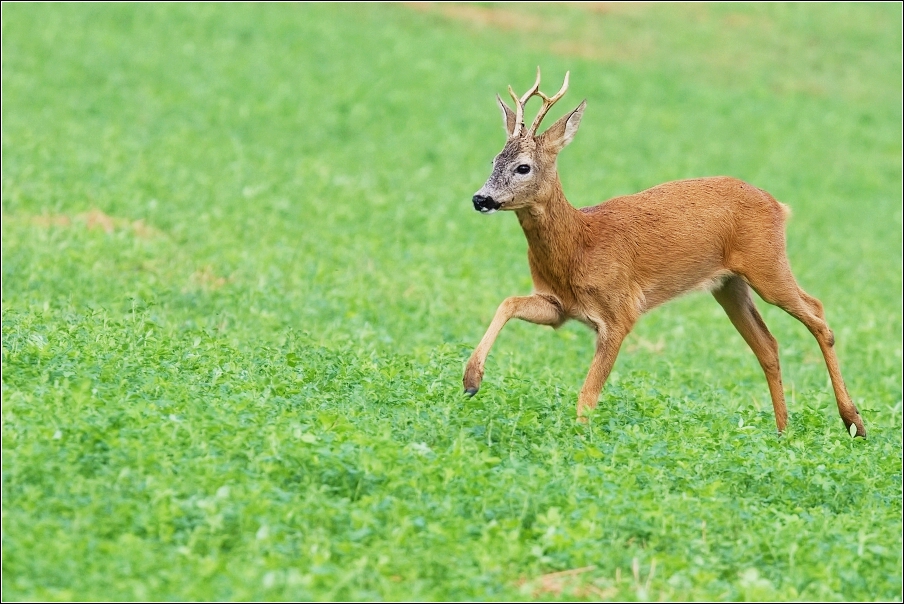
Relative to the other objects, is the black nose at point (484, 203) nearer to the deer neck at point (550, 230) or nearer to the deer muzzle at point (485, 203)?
the deer muzzle at point (485, 203)

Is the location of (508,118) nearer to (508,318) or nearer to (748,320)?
(508,318)

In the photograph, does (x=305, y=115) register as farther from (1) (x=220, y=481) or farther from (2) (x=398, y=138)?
(1) (x=220, y=481)

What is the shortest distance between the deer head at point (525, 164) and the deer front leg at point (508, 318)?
1.83 ft

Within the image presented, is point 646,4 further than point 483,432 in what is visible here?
Yes

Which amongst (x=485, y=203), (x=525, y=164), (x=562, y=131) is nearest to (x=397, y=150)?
(x=562, y=131)

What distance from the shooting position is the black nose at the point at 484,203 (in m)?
7.93

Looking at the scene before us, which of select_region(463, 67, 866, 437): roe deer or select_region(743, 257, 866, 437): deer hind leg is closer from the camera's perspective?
select_region(463, 67, 866, 437): roe deer

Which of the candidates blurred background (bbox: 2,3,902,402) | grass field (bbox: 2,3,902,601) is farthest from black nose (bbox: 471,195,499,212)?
blurred background (bbox: 2,3,902,402)

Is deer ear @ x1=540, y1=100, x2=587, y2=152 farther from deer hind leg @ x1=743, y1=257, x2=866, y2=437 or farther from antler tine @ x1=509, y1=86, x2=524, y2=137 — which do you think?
deer hind leg @ x1=743, y1=257, x2=866, y2=437

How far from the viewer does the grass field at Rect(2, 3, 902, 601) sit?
5.75 meters

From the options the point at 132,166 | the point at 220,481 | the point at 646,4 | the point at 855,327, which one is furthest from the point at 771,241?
the point at 646,4

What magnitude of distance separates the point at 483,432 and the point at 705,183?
2791 mm

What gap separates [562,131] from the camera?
848cm

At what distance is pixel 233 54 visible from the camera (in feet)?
76.3
